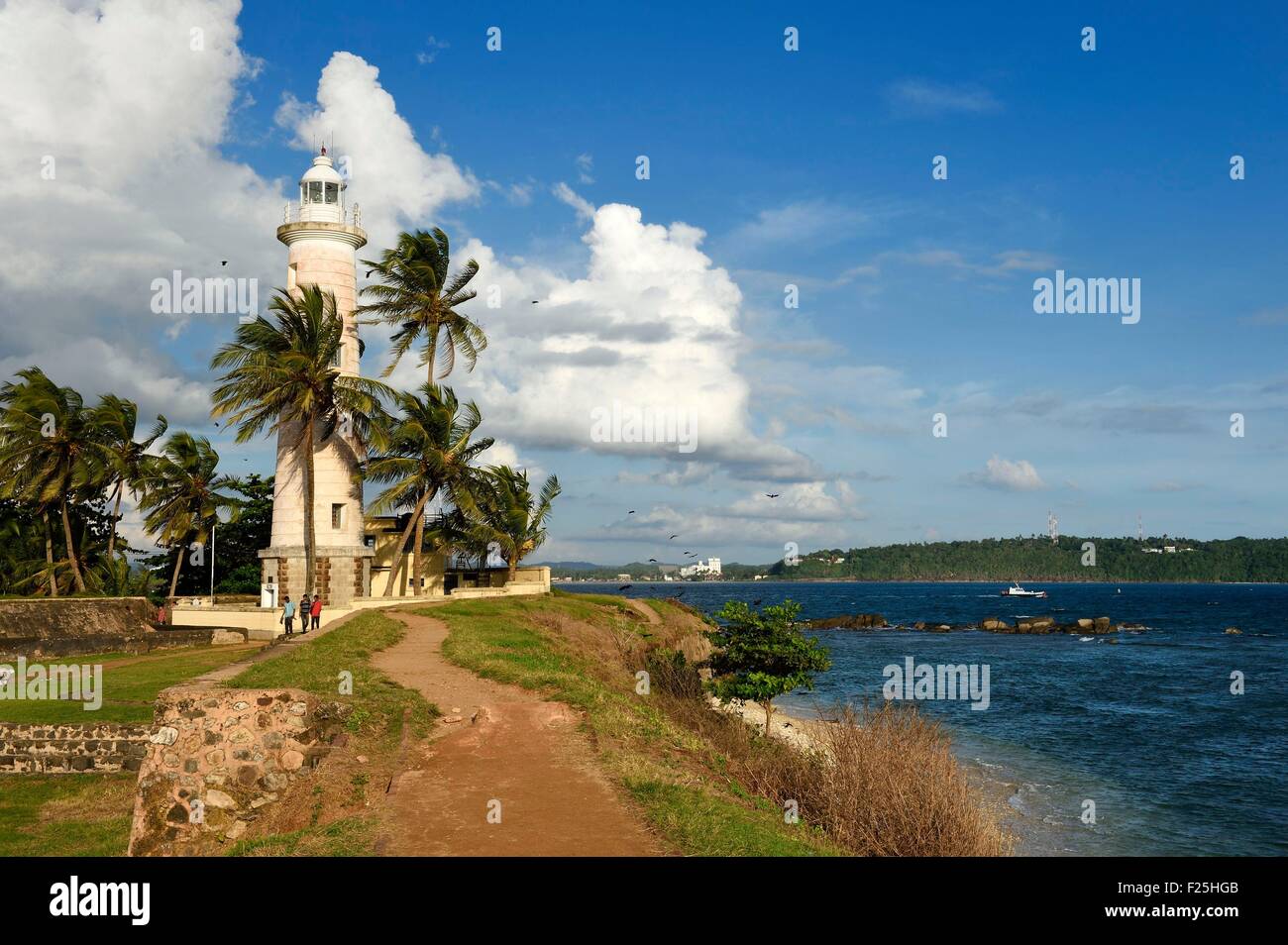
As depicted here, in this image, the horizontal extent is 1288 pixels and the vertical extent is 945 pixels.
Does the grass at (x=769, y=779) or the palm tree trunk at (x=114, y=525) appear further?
the palm tree trunk at (x=114, y=525)

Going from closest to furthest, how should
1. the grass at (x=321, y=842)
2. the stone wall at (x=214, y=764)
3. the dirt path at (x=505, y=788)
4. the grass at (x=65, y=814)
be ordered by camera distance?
the grass at (x=321, y=842)
the dirt path at (x=505, y=788)
the stone wall at (x=214, y=764)
the grass at (x=65, y=814)

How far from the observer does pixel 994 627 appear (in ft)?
270

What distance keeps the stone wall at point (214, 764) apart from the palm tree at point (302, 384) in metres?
23.6

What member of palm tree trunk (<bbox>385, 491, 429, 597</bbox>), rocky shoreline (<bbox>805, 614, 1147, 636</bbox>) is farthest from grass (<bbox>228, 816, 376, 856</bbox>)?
rocky shoreline (<bbox>805, 614, 1147, 636</bbox>)

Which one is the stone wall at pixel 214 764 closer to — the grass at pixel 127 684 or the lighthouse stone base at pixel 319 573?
the grass at pixel 127 684

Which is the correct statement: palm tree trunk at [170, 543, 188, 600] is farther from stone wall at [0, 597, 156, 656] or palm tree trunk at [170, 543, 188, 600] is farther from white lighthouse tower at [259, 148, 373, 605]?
stone wall at [0, 597, 156, 656]

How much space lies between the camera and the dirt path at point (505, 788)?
9.46 meters

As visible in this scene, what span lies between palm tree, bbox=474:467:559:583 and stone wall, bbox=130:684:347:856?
2875cm

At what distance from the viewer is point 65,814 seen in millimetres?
15086

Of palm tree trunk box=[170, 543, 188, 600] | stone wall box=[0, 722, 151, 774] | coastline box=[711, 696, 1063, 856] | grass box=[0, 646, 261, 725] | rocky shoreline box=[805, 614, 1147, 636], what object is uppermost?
palm tree trunk box=[170, 543, 188, 600]

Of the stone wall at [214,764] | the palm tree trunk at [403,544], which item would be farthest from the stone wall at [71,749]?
the palm tree trunk at [403,544]

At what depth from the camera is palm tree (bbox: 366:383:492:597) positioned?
3881cm
